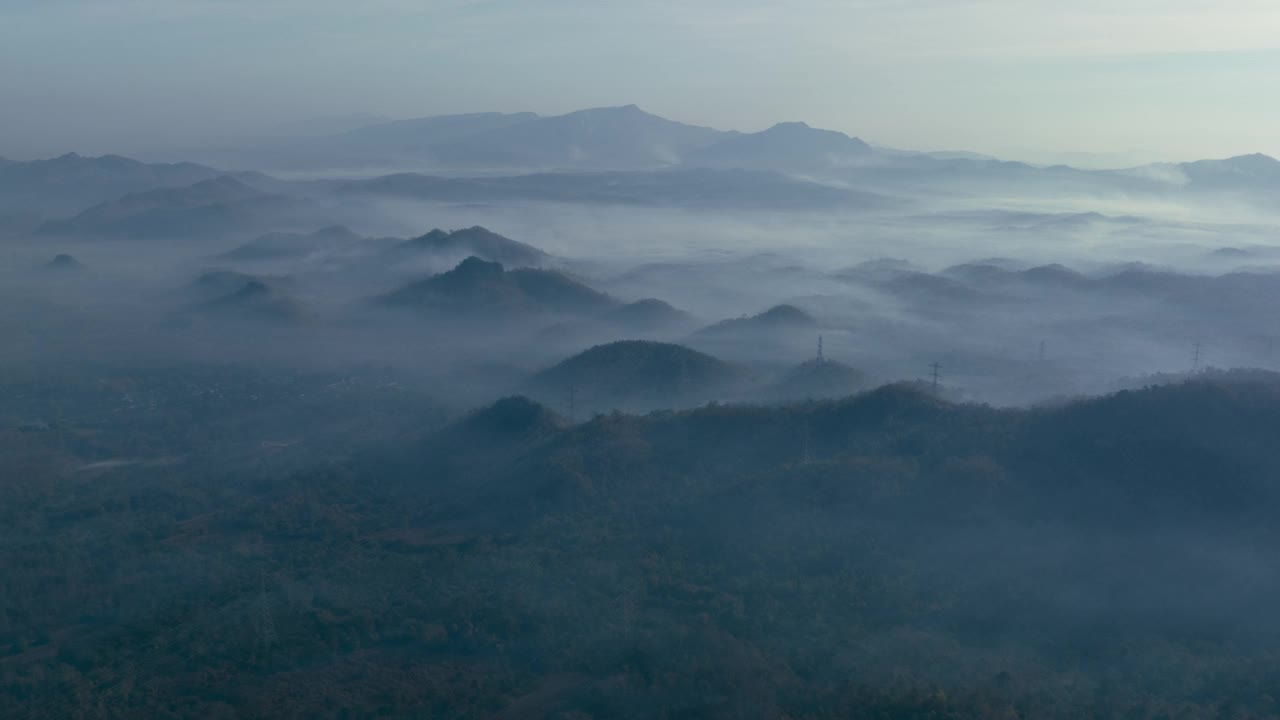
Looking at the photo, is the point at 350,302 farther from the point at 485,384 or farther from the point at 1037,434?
the point at 1037,434

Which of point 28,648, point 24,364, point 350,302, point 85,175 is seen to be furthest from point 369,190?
point 28,648

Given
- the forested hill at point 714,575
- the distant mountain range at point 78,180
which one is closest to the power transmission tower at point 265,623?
the forested hill at point 714,575

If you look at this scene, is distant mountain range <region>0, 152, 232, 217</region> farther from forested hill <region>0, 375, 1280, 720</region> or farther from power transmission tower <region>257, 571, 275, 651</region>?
power transmission tower <region>257, 571, 275, 651</region>

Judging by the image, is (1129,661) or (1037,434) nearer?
(1129,661)

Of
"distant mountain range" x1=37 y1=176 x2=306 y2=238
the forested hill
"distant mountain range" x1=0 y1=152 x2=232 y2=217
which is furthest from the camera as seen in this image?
"distant mountain range" x1=0 y1=152 x2=232 y2=217

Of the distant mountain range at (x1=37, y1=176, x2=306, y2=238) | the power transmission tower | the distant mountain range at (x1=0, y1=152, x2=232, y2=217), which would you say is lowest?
the power transmission tower

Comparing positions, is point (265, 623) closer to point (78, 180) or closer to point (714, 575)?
point (714, 575)

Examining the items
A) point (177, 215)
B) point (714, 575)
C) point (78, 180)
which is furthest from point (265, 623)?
point (78, 180)

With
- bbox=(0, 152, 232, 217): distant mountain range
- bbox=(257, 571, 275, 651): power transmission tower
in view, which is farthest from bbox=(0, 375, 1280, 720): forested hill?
bbox=(0, 152, 232, 217): distant mountain range
